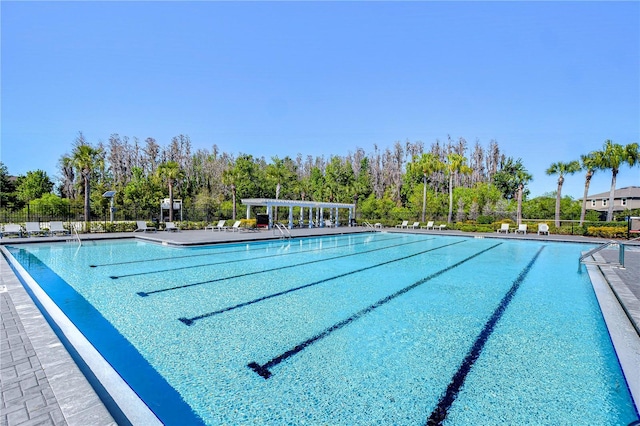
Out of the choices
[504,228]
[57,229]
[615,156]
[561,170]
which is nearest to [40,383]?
[57,229]

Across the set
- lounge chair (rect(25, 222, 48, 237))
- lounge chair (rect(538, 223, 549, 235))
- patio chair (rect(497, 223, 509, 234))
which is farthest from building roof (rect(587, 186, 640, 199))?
lounge chair (rect(25, 222, 48, 237))

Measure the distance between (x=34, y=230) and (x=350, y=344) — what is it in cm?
1728

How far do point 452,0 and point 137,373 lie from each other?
1429 centimetres

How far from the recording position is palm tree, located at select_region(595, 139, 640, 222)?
1997 cm

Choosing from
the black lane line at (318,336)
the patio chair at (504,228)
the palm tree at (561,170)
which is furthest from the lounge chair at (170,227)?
the palm tree at (561,170)

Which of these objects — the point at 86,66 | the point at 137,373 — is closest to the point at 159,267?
the point at 137,373

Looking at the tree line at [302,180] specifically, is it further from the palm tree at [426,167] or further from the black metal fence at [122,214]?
the black metal fence at [122,214]

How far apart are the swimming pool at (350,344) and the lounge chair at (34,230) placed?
8.72m

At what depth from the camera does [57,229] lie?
14547 mm

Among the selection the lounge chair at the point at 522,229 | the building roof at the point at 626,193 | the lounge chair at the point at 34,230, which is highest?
the building roof at the point at 626,193

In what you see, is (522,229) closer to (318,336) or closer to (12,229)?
(318,336)

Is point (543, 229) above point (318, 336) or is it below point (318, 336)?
above

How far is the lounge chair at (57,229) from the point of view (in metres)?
14.4

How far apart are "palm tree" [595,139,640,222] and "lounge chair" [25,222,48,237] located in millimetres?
32547
